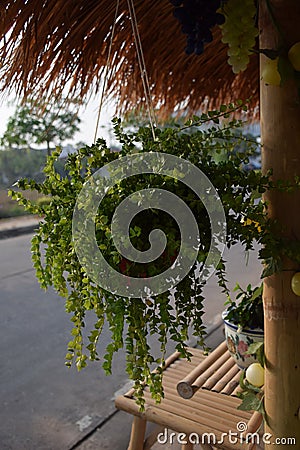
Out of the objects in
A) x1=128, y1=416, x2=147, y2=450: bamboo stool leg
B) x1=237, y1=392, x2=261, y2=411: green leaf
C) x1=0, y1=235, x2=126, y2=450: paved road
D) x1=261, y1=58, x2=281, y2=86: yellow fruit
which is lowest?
x1=0, y1=235, x2=126, y2=450: paved road

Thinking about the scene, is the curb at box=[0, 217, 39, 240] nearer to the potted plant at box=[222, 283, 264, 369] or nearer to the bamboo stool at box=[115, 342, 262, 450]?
the bamboo stool at box=[115, 342, 262, 450]

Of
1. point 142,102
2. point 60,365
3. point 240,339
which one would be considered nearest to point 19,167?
point 60,365

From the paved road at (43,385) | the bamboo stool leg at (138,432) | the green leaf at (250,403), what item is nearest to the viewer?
the green leaf at (250,403)

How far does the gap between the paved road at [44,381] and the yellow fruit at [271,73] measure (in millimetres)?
1652

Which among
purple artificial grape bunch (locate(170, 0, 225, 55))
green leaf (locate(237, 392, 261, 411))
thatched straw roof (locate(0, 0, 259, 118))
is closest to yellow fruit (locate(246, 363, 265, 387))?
green leaf (locate(237, 392, 261, 411))

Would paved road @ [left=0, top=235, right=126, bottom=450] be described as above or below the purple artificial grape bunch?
below

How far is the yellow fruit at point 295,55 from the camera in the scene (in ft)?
2.33

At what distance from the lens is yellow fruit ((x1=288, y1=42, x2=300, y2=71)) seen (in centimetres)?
71

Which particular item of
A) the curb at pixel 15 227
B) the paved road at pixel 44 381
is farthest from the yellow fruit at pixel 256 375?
the curb at pixel 15 227

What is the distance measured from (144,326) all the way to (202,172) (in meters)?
0.26

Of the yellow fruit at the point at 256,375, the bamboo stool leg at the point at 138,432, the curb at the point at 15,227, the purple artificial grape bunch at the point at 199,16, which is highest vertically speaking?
the purple artificial grape bunch at the point at 199,16

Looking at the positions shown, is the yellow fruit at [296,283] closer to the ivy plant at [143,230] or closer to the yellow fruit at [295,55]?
the ivy plant at [143,230]

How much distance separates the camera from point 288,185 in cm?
74

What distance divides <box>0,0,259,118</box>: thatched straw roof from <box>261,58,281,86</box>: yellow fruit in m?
0.43
